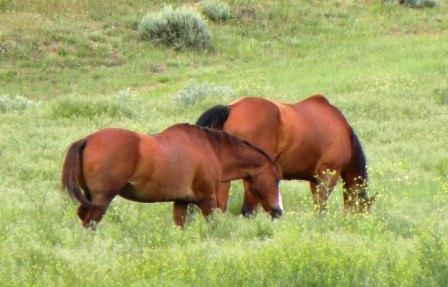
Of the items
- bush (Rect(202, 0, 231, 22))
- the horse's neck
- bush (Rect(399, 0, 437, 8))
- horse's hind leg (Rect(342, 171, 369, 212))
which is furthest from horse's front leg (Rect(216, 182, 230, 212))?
bush (Rect(399, 0, 437, 8))

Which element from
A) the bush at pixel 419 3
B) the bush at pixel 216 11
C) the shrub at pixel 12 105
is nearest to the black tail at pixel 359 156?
the shrub at pixel 12 105

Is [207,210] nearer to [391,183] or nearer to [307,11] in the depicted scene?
[391,183]

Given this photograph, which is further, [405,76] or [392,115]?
[405,76]

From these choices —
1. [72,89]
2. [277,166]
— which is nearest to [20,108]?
[72,89]

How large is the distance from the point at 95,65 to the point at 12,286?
2176 centimetres

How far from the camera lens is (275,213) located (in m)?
10.4

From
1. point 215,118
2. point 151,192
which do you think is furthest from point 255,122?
point 151,192

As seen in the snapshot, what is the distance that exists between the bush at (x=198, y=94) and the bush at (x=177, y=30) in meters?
8.76

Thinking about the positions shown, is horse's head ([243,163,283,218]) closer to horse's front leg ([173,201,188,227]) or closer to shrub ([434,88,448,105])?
horse's front leg ([173,201,188,227])

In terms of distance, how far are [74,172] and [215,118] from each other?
2238 mm

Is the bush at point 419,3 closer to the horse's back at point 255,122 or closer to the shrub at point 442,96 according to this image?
the shrub at point 442,96

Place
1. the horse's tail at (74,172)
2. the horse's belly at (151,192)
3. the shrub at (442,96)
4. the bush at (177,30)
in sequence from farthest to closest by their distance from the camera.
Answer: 1. the bush at (177,30)
2. the shrub at (442,96)
3. the horse's belly at (151,192)
4. the horse's tail at (74,172)

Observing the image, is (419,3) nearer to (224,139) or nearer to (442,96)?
(442,96)

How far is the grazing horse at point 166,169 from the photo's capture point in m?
8.97
